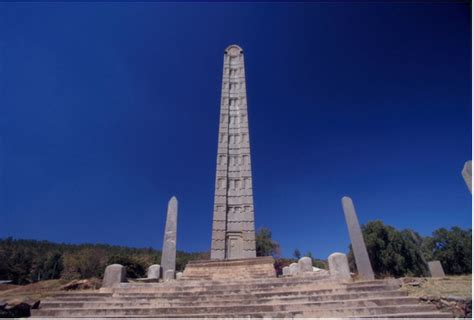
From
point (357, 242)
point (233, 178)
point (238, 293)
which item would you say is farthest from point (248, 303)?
point (233, 178)

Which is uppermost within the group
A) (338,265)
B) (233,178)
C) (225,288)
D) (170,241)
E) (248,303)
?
(233,178)

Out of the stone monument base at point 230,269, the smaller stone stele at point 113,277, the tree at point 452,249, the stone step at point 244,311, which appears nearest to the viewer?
the stone step at point 244,311

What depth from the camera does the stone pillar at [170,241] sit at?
1266 cm

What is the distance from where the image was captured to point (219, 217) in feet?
61.7

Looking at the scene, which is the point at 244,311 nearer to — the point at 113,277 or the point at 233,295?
the point at 233,295

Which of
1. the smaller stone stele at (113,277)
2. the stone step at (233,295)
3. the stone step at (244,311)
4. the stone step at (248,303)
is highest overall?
the smaller stone stele at (113,277)

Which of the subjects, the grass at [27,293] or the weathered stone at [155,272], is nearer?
the grass at [27,293]

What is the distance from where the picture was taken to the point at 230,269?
1079cm

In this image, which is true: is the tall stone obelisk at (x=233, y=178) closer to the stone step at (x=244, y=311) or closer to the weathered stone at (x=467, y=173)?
the stone step at (x=244, y=311)

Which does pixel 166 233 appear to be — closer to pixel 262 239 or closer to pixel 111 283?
pixel 111 283

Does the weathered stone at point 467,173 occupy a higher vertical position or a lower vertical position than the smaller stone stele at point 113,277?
higher

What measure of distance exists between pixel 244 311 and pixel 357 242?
806cm

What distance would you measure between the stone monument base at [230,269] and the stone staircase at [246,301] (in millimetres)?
2448

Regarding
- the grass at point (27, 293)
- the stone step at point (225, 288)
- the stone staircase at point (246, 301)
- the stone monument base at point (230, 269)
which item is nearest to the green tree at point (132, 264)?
the grass at point (27, 293)
